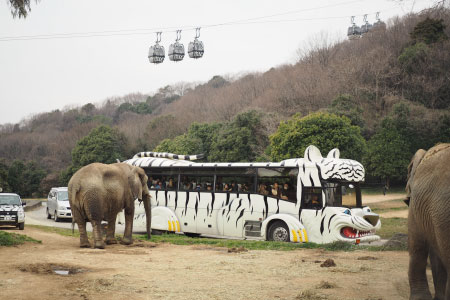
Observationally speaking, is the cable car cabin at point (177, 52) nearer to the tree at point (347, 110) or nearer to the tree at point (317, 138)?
the tree at point (317, 138)

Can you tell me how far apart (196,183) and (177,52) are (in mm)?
11150

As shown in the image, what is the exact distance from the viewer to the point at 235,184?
63.8 ft

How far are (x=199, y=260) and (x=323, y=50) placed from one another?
221 feet

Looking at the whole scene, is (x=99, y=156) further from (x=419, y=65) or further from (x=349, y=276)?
(x=349, y=276)

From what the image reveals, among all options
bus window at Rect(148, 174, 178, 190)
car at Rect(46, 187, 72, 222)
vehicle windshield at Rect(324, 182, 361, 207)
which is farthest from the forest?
car at Rect(46, 187, 72, 222)

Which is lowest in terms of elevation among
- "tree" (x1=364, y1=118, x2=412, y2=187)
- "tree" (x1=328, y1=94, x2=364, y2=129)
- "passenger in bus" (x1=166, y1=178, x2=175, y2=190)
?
"passenger in bus" (x1=166, y1=178, x2=175, y2=190)

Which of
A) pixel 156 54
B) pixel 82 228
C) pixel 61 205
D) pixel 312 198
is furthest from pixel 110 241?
pixel 156 54

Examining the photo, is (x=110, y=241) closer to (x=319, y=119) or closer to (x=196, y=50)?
(x=196, y=50)

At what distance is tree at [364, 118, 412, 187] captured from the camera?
45.2 metres

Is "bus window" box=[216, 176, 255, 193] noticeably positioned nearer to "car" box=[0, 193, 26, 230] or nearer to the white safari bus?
the white safari bus

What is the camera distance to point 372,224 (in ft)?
56.6

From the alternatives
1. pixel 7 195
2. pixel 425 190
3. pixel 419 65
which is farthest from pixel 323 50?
pixel 425 190

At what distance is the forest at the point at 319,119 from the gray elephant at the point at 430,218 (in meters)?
8.45

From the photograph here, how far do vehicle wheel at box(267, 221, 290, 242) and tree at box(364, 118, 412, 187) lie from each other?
28.6 meters
